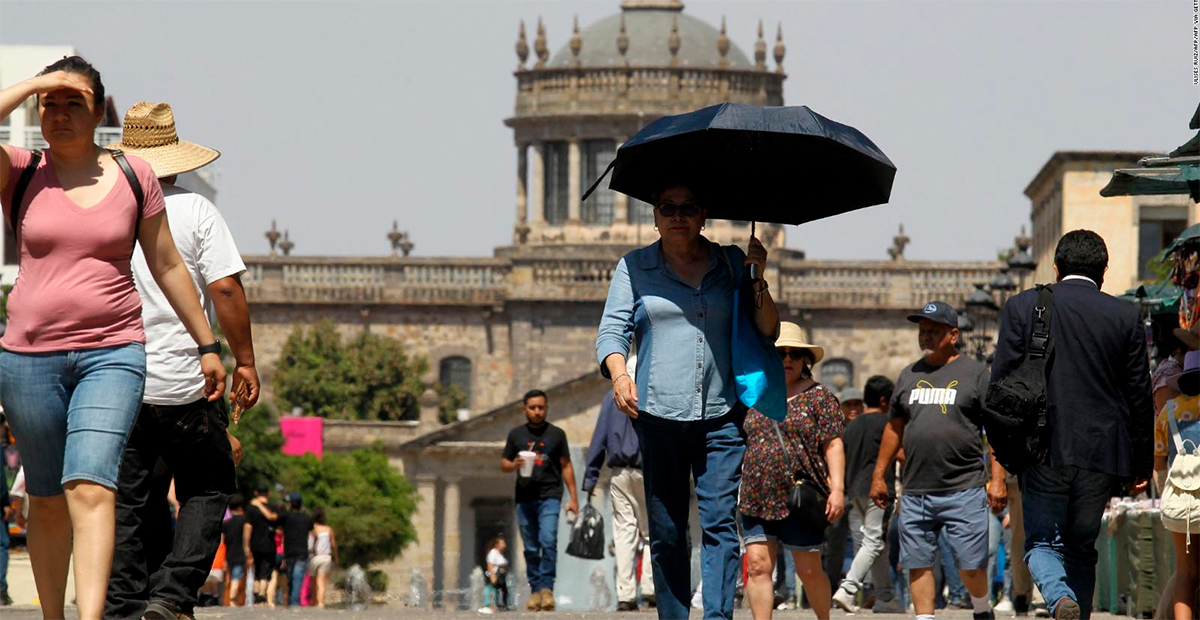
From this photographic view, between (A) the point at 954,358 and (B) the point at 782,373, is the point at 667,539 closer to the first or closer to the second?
(B) the point at 782,373

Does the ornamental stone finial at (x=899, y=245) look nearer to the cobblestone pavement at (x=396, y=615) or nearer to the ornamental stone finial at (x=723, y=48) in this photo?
the ornamental stone finial at (x=723, y=48)

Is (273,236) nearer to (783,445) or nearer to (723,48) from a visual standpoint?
(723,48)

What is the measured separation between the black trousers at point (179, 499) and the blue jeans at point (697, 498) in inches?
66.7

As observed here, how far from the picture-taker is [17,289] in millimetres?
8734

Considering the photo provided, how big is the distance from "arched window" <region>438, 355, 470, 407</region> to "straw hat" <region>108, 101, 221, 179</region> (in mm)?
64893

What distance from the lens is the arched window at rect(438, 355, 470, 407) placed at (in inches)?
2990

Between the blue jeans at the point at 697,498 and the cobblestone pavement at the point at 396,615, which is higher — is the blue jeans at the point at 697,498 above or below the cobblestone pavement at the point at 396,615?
above

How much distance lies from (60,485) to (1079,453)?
4191 mm

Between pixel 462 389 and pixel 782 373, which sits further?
pixel 462 389

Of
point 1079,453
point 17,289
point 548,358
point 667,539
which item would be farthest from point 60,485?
point 548,358

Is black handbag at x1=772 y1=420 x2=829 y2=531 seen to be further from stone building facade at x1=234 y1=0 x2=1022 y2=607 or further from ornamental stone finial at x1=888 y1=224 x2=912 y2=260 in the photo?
ornamental stone finial at x1=888 y1=224 x2=912 y2=260

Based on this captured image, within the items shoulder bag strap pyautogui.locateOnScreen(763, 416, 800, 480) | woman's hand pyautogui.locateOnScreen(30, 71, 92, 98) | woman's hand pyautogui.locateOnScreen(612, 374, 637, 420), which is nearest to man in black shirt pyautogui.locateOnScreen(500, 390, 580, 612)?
shoulder bag strap pyautogui.locateOnScreen(763, 416, 800, 480)

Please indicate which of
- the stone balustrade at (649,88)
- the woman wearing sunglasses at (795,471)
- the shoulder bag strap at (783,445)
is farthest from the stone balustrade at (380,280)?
the shoulder bag strap at (783,445)

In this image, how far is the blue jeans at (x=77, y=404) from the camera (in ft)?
28.2
